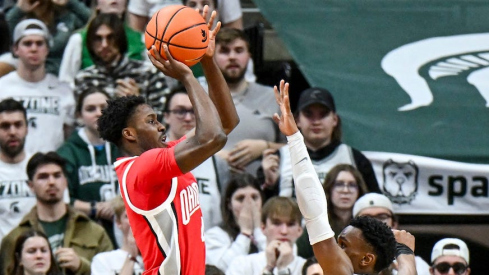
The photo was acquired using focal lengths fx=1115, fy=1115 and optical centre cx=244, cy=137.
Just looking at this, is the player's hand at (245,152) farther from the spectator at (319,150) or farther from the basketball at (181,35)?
the basketball at (181,35)

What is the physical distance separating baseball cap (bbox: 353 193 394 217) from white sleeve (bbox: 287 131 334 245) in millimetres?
2837

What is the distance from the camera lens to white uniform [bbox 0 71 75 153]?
922 centimetres

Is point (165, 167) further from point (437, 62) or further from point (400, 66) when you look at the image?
point (437, 62)

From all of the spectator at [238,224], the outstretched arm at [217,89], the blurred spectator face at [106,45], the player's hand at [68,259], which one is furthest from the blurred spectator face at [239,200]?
the outstretched arm at [217,89]

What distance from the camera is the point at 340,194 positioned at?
8.38 metres

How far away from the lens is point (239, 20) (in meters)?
9.80

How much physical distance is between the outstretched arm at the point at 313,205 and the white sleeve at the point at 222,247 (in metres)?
2.96

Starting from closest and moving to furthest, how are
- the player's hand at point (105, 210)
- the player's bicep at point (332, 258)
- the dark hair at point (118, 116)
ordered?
the player's bicep at point (332, 258), the dark hair at point (118, 116), the player's hand at point (105, 210)

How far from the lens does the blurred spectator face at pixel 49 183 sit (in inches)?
332

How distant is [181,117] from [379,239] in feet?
12.5

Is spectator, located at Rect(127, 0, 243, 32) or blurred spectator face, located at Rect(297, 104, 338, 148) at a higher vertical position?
spectator, located at Rect(127, 0, 243, 32)

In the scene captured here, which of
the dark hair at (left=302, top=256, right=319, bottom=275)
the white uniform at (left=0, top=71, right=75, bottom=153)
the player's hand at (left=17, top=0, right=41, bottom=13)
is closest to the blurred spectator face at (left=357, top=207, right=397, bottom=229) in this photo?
the dark hair at (left=302, top=256, right=319, bottom=275)

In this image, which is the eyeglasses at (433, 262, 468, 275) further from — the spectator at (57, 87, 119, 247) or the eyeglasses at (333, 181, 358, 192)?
the spectator at (57, 87, 119, 247)

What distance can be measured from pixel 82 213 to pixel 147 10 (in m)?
2.12
